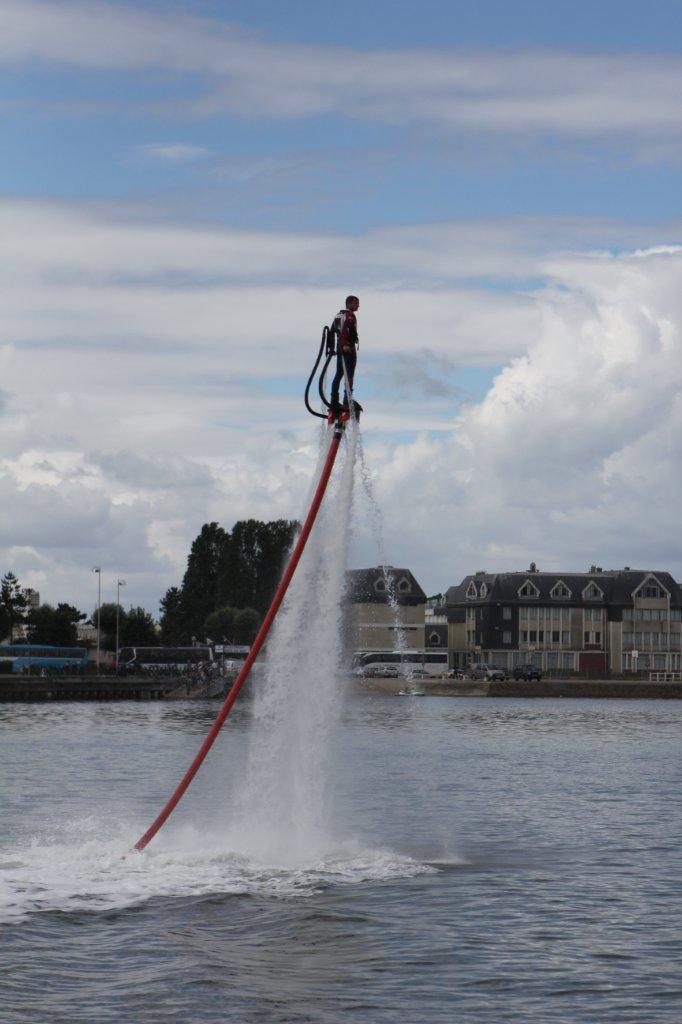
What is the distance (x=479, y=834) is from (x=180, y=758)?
111ft

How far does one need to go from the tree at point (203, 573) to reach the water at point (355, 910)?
14173cm

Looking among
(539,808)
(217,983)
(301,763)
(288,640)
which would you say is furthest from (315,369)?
(539,808)

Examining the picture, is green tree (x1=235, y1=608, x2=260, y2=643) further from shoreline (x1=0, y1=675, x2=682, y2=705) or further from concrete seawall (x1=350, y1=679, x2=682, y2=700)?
concrete seawall (x1=350, y1=679, x2=682, y2=700)

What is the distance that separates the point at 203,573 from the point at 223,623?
41.3ft

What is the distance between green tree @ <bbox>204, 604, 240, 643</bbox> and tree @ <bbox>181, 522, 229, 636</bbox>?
7.15 m

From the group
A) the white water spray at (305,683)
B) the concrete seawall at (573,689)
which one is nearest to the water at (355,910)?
the white water spray at (305,683)

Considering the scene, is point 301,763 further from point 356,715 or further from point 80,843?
point 356,715

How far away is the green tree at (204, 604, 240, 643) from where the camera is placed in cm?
18688

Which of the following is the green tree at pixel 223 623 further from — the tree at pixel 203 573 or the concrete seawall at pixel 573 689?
the concrete seawall at pixel 573 689

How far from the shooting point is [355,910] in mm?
28266

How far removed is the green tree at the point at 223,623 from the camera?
7357 inches

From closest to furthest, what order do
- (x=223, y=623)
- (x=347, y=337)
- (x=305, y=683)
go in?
1. (x=347, y=337)
2. (x=305, y=683)
3. (x=223, y=623)

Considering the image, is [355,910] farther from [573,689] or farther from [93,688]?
A: [573,689]

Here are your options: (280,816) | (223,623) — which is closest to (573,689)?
(223,623)
